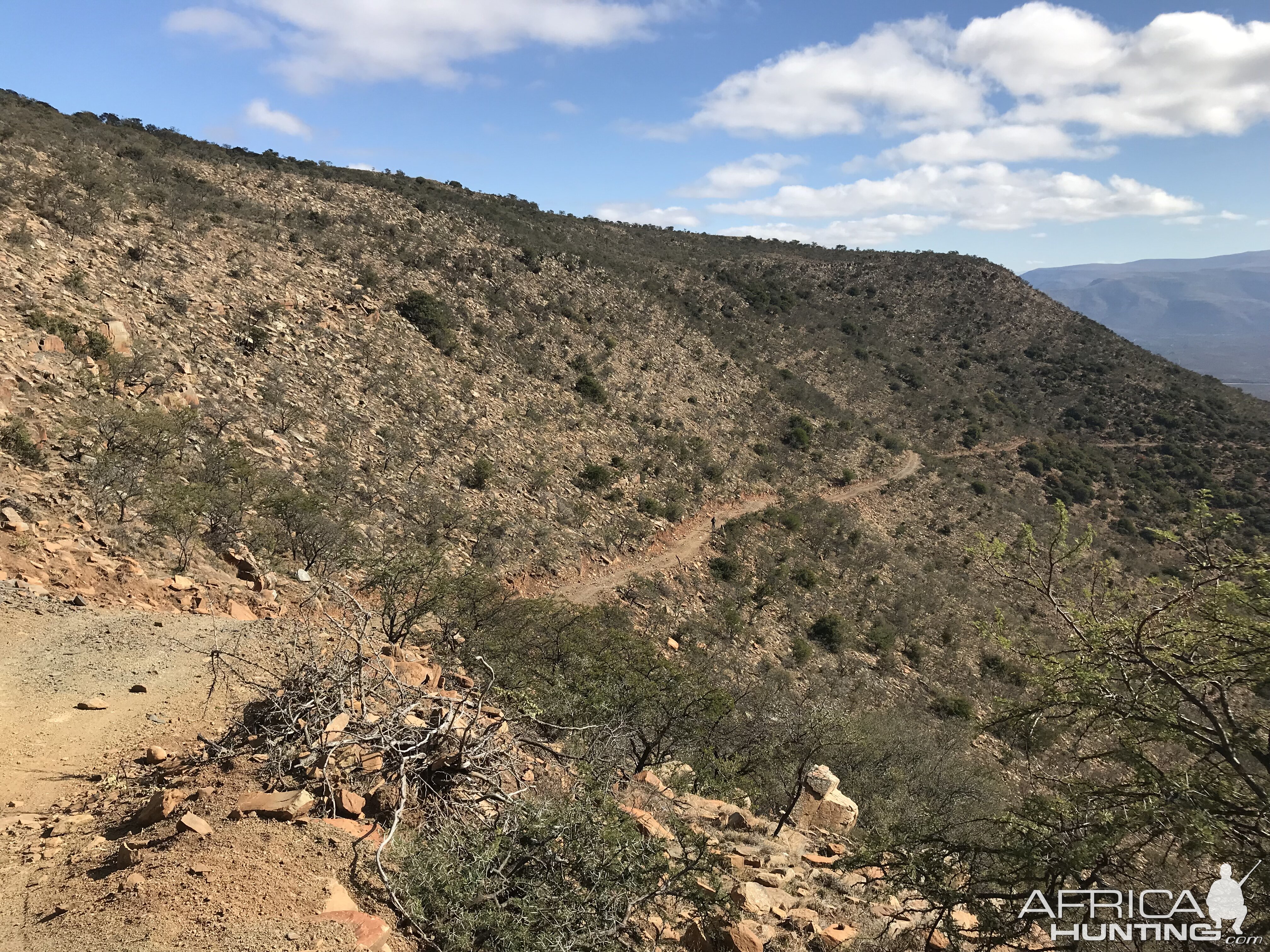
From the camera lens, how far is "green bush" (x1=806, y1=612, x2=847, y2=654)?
23.2 meters

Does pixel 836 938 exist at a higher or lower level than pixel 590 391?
lower

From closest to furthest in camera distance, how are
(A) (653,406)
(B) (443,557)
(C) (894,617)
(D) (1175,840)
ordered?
1. (D) (1175,840)
2. (B) (443,557)
3. (C) (894,617)
4. (A) (653,406)

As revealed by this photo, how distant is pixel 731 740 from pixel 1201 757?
372 inches

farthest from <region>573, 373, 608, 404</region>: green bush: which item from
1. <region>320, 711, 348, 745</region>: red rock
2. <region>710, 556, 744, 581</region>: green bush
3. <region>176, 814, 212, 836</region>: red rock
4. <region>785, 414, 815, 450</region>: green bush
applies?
<region>176, 814, 212, 836</region>: red rock

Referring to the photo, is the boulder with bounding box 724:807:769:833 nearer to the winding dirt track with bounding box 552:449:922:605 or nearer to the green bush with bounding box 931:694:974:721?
the winding dirt track with bounding box 552:449:922:605

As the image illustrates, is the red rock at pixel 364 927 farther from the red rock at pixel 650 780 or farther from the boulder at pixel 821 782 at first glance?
the boulder at pixel 821 782

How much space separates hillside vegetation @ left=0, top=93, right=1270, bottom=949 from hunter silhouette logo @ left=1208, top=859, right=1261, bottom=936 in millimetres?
272

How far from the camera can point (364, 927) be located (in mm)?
4195

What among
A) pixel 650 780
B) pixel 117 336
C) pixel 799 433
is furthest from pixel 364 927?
pixel 799 433

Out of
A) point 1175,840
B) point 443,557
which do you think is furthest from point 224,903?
point 443,557

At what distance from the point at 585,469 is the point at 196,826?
20865 millimetres

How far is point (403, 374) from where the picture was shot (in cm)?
2350

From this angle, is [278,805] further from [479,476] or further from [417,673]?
[479,476]

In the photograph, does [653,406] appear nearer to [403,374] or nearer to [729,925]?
[403,374]
